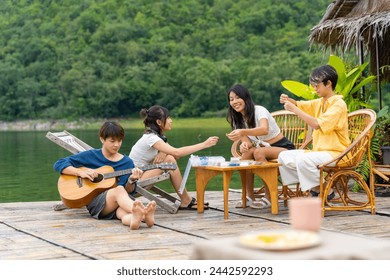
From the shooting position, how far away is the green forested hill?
69812 millimetres

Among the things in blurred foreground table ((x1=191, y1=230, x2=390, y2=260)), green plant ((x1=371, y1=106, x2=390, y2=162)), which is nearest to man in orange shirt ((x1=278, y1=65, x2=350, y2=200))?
green plant ((x1=371, y1=106, x2=390, y2=162))

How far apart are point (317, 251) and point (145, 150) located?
12.9ft

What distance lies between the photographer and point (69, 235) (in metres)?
5.04

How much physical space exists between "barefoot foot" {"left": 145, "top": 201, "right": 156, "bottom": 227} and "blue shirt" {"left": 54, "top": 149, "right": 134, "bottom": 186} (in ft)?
1.99

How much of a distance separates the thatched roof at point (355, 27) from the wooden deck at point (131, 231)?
2.13m

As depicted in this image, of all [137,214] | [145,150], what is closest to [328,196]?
[145,150]

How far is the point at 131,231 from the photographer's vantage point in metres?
5.16

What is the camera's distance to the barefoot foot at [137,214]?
16.8 ft

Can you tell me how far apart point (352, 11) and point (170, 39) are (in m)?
72.8

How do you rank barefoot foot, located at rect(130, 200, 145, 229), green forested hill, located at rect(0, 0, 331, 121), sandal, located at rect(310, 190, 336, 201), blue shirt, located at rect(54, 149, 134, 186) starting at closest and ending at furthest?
barefoot foot, located at rect(130, 200, 145, 229) → blue shirt, located at rect(54, 149, 134, 186) → sandal, located at rect(310, 190, 336, 201) → green forested hill, located at rect(0, 0, 331, 121)

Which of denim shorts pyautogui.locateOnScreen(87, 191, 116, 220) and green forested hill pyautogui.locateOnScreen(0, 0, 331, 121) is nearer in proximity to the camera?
denim shorts pyautogui.locateOnScreen(87, 191, 116, 220)

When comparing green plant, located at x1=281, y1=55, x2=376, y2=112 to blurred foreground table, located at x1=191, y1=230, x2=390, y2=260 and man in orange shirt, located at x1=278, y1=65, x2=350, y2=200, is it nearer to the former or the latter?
man in orange shirt, located at x1=278, y1=65, x2=350, y2=200
